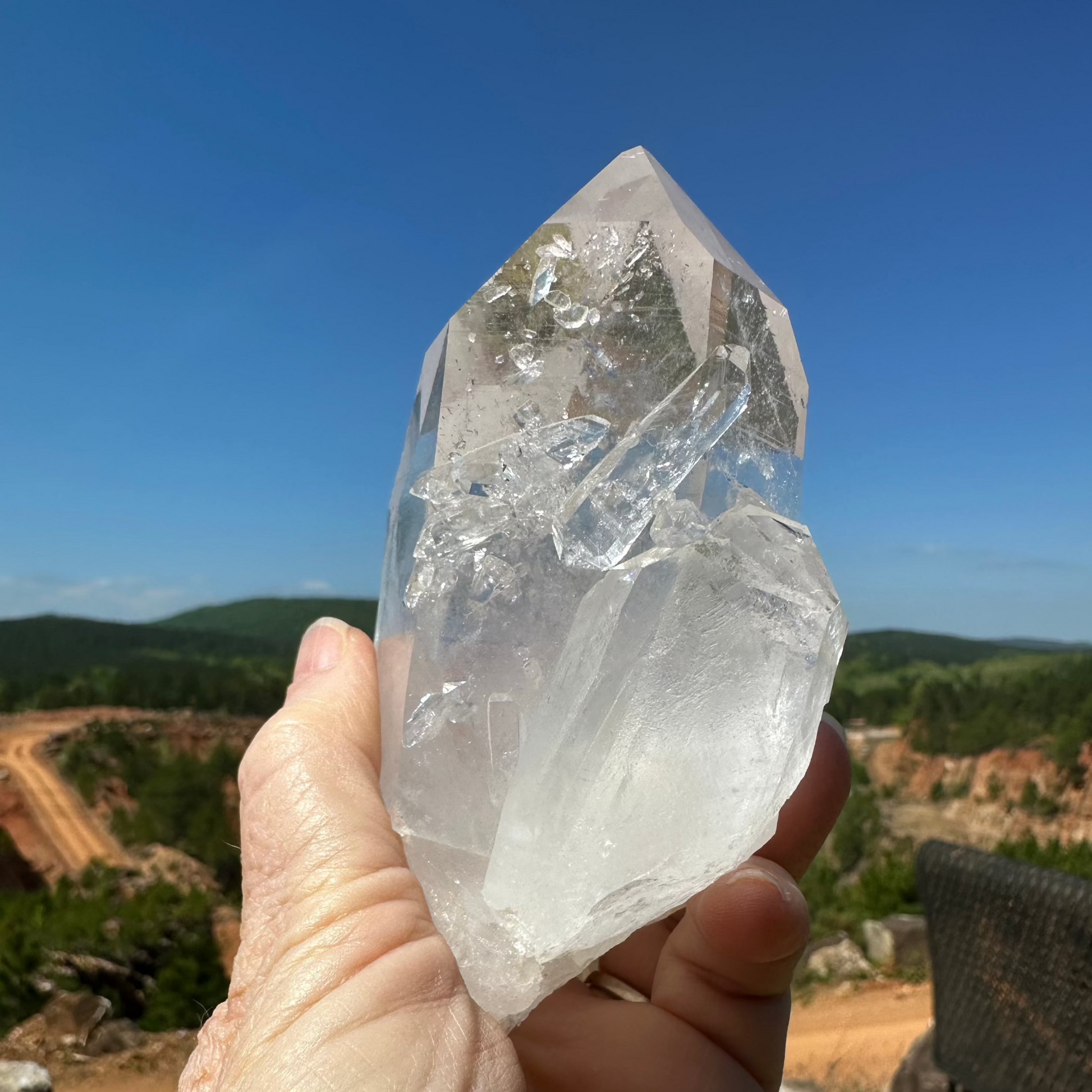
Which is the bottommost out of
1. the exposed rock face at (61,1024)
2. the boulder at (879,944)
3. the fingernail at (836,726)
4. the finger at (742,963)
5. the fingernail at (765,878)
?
the exposed rock face at (61,1024)

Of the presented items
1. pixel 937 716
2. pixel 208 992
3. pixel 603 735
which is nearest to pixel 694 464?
pixel 603 735

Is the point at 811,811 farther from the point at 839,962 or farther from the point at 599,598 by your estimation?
the point at 839,962

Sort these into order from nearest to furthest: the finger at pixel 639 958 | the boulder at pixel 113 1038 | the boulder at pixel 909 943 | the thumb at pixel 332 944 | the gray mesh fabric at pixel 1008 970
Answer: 1. the thumb at pixel 332 944
2. the finger at pixel 639 958
3. the gray mesh fabric at pixel 1008 970
4. the boulder at pixel 113 1038
5. the boulder at pixel 909 943

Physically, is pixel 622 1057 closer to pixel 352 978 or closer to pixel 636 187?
pixel 352 978

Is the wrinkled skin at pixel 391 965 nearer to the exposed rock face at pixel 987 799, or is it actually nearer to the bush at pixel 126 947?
the bush at pixel 126 947

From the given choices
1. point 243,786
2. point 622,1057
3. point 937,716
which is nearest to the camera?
point 243,786

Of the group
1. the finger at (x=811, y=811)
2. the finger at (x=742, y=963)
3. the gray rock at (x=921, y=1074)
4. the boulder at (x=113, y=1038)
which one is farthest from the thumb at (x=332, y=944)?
the boulder at (x=113, y=1038)

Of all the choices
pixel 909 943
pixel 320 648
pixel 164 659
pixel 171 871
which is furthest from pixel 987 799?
pixel 164 659
